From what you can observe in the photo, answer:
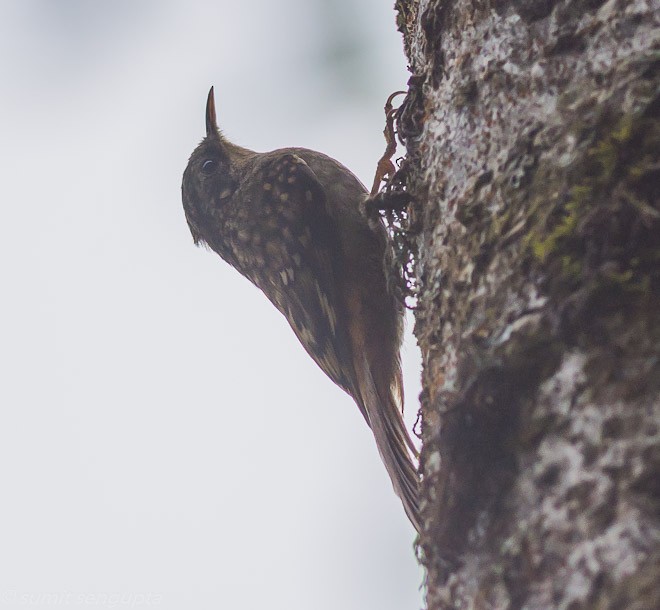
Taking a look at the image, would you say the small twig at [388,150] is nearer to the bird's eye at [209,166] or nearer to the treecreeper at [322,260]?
the treecreeper at [322,260]

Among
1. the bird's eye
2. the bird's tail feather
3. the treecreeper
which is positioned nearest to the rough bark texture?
the bird's tail feather

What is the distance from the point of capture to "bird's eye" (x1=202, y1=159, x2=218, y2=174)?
4536mm

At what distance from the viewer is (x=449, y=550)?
135cm

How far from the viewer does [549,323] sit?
4.30 feet

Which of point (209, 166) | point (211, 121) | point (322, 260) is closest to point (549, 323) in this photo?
point (322, 260)

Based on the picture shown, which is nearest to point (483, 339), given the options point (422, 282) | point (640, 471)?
point (640, 471)

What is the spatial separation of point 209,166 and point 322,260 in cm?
113

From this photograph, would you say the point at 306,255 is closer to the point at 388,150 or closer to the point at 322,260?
the point at 322,260

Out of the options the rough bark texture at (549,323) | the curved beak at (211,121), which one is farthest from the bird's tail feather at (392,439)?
the curved beak at (211,121)

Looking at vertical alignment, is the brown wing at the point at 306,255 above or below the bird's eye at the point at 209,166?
below

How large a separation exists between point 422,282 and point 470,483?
746 mm

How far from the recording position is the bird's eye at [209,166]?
4536mm

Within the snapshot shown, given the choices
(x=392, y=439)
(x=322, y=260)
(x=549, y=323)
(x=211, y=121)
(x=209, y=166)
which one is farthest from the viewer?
(x=211, y=121)

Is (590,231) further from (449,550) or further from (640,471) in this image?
(449,550)
